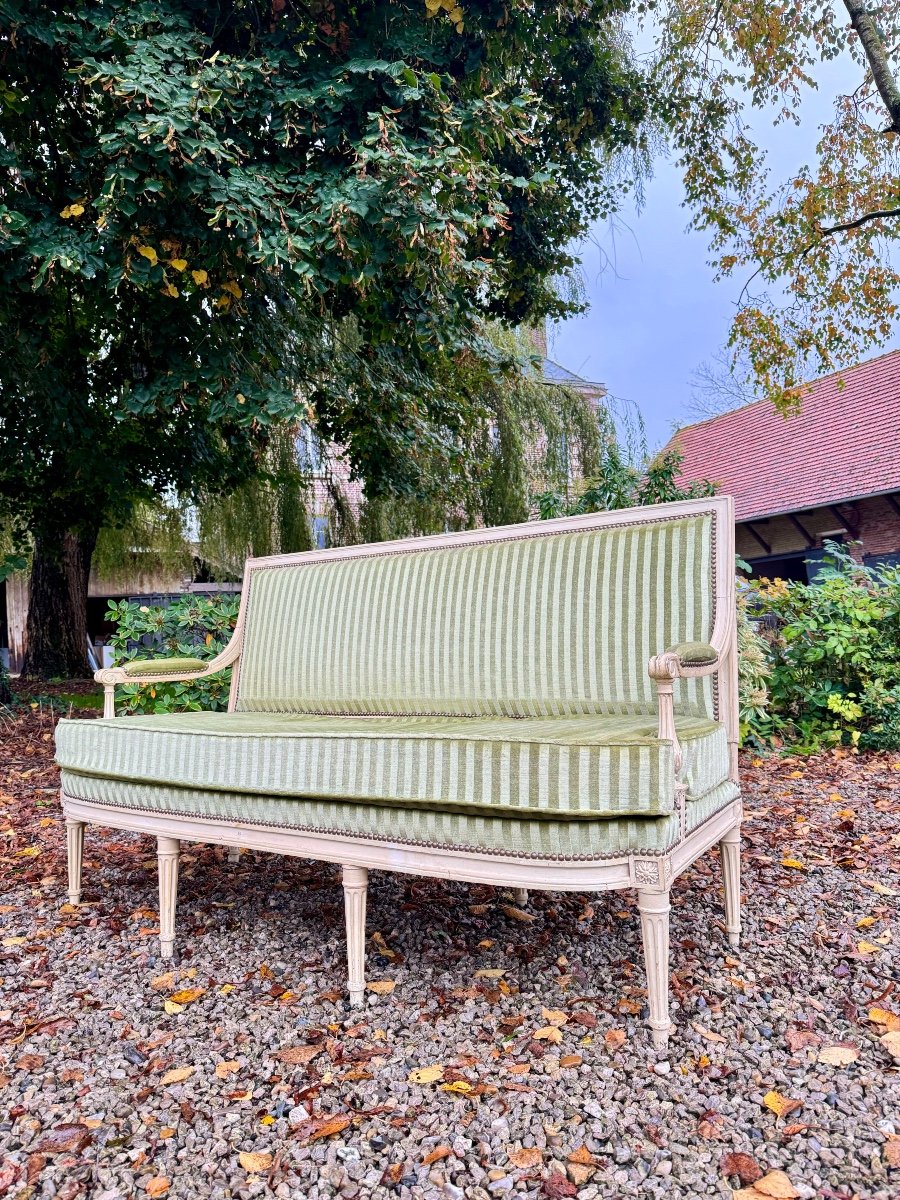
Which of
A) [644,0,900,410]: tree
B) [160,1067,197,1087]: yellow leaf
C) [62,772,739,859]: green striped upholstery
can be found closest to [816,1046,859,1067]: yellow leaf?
[62,772,739,859]: green striped upholstery

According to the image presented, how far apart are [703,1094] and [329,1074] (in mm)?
768

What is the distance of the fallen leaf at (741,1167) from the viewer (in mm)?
1380

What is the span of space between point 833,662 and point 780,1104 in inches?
162

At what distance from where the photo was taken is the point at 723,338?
9469 mm

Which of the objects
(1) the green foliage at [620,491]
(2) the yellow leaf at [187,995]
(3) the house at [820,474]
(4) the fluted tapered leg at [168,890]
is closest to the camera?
(2) the yellow leaf at [187,995]

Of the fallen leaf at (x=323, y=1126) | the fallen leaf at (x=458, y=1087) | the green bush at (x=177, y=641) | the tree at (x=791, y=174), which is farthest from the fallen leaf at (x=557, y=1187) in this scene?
the tree at (x=791, y=174)

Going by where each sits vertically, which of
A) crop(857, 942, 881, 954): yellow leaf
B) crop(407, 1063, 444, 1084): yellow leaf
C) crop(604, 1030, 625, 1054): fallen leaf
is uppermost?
crop(857, 942, 881, 954): yellow leaf

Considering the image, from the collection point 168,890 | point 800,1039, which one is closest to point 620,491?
point 168,890

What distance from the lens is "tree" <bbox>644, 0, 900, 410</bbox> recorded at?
7633 mm

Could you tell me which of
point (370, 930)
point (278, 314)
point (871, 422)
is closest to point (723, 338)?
point (871, 422)

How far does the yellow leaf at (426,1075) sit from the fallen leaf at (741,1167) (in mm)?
577

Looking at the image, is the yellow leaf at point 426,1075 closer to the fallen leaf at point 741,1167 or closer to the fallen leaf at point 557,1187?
the fallen leaf at point 557,1187

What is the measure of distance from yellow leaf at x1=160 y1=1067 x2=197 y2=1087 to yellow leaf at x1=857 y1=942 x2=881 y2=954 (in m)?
1.78

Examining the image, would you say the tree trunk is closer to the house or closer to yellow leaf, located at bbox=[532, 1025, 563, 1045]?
the house
